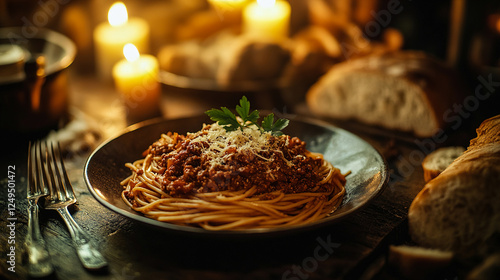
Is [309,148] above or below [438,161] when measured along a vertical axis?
above

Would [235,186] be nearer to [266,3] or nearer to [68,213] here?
[68,213]

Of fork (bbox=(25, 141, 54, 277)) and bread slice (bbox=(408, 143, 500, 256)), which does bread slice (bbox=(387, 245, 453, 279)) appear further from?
fork (bbox=(25, 141, 54, 277))

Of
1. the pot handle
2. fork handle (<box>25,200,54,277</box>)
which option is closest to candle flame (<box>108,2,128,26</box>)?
the pot handle

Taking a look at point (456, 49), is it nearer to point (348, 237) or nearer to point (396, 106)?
point (396, 106)

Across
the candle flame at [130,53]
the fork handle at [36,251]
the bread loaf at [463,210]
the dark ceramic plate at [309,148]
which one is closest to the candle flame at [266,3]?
the candle flame at [130,53]

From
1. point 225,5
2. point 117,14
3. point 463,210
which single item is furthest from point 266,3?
point 463,210

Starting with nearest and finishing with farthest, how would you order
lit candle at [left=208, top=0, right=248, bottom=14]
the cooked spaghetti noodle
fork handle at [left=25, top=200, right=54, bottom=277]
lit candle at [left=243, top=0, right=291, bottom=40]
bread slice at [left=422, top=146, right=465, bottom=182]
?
1. fork handle at [left=25, top=200, right=54, bottom=277]
2. the cooked spaghetti noodle
3. bread slice at [left=422, top=146, right=465, bottom=182]
4. lit candle at [left=243, top=0, right=291, bottom=40]
5. lit candle at [left=208, top=0, right=248, bottom=14]
